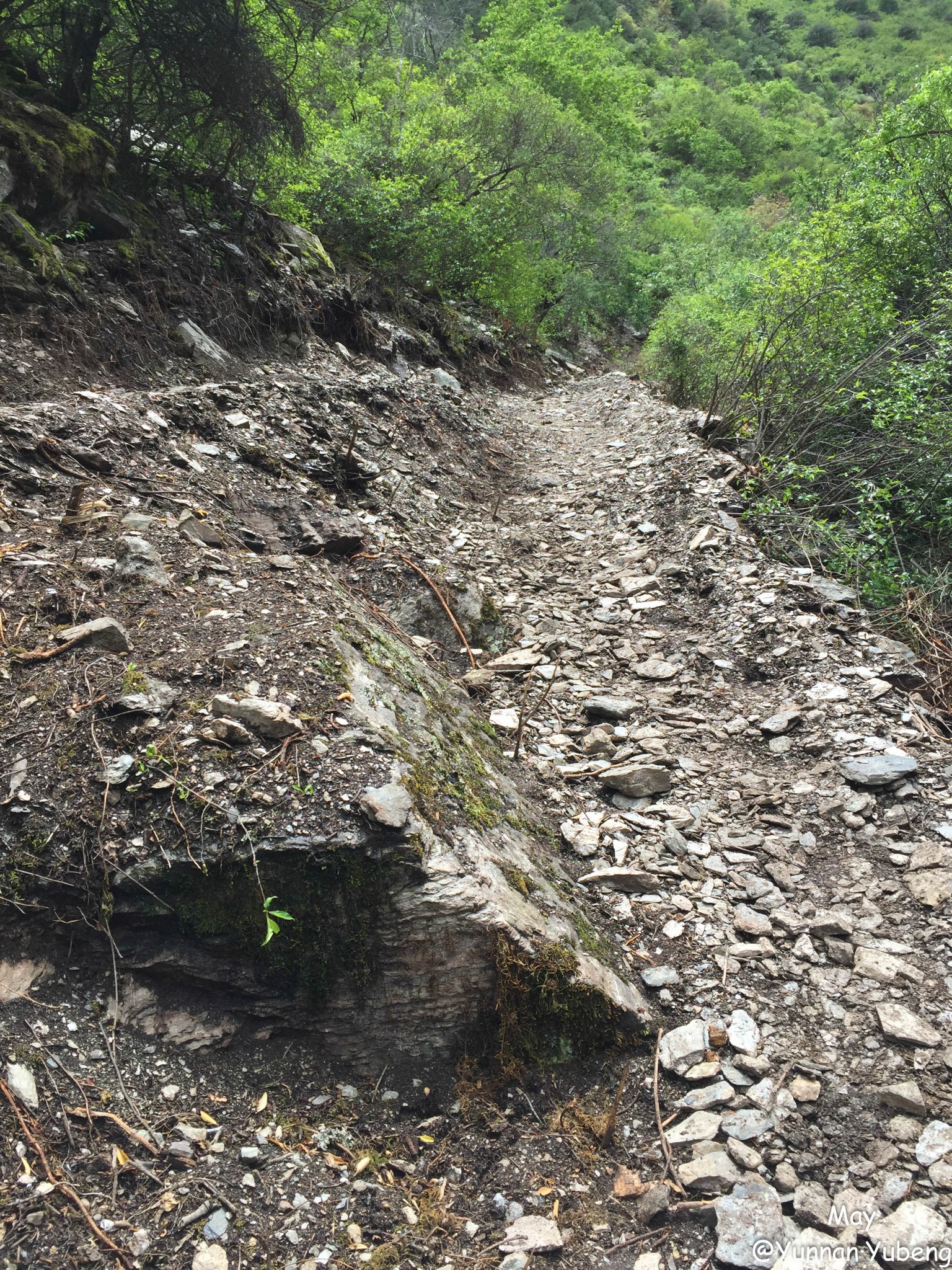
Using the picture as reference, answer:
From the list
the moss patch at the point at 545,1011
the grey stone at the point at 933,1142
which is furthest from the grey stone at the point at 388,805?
the grey stone at the point at 933,1142

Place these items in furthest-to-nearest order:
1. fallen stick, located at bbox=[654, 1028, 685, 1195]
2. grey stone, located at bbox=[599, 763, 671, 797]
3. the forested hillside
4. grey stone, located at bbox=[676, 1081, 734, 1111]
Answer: the forested hillside < grey stone, located at bbox=[599, 763, 671, 797] < grey stone, located at bbox=[676, 1081, 734, 1111] < fallen stick, located at bbox=[654, 1028, 685, 1195]

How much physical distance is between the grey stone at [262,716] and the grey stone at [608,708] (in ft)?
7.50

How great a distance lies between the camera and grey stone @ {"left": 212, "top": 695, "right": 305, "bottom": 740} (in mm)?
2307

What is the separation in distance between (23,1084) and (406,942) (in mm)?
1025

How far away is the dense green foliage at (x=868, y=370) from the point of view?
18.0 feet

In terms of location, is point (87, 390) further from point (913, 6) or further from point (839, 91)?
point (913, 6)

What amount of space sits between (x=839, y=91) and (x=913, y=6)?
30184 mm

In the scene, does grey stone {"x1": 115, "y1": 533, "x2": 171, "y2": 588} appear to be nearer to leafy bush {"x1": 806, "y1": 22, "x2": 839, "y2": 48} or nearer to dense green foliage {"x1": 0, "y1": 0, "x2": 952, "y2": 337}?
dense green foliage {"x1": 0, "y1": 0, "x2": 952, "y2": 337}

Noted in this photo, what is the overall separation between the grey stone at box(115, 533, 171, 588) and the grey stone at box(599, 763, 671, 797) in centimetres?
243

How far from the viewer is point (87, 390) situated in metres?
4.61

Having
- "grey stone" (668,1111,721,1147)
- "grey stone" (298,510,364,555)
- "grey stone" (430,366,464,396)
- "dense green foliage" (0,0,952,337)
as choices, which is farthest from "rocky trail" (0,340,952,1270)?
"grey stone" (430,366,464,396)

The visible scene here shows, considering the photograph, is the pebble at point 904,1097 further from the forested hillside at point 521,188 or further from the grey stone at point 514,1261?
the forested hillside at point 521,188

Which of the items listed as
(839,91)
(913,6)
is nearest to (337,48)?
(839,91)

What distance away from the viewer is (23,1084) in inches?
67.4
